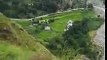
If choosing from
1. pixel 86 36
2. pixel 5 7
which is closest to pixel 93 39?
pixel 86 36

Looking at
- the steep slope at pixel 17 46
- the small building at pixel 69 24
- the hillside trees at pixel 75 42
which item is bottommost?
the hillside trees at pixel 75 42

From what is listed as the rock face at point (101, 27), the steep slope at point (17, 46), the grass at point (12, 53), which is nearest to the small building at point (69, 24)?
the rock face at point (101, 27)

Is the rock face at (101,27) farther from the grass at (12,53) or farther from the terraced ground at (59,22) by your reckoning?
the grass at (12,53)

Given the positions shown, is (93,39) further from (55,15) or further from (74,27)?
(55,15)

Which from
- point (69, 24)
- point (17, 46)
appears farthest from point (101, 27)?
point (17, 46)

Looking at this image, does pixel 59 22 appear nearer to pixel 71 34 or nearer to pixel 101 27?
pixel 71 34

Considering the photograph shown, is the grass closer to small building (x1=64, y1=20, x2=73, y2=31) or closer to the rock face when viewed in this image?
the rock face

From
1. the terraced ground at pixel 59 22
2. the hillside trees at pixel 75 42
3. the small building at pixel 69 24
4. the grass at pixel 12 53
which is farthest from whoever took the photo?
the small building at pixel 69 24

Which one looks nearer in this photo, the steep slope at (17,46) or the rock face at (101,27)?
the steep slope at (17,46)
